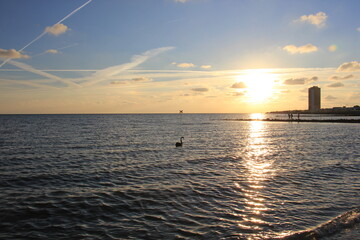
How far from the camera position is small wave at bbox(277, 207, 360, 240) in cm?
846

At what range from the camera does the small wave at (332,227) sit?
8462 mm

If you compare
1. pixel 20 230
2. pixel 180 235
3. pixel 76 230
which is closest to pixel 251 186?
pixel 180 235

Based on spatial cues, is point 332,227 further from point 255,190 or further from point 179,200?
point 179,200

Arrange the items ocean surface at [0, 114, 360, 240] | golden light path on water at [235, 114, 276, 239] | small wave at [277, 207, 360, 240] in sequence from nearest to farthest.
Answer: small wave at [277, 207, 360, 240] < ocean surface at [0, 114, 360, 240] < golden light path on water at [235, 114, 276, 239]

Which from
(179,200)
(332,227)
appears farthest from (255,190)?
(332,227)

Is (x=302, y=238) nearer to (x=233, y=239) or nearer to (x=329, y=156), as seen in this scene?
(x=233, y=239)

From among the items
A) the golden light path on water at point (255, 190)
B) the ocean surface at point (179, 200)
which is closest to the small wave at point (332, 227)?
the ocean surface at point (179, 200)

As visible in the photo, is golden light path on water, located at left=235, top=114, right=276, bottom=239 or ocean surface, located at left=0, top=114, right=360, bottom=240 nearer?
ocean surface, located at left=0, top=114, right=360, bottom=240

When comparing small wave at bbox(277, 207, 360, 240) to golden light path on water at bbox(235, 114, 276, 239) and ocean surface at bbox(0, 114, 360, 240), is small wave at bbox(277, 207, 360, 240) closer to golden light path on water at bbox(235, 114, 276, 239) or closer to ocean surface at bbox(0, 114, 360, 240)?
ocean surface at bbox(0, 114, 360, 240)

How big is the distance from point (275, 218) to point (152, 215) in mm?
4827

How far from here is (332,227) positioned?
8.95 m

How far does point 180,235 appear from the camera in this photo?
8766 mm

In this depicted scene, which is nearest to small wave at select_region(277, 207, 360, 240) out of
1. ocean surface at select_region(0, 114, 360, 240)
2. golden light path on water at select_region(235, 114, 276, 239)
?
ocean surface at select_region(0, 114, 360, 240)

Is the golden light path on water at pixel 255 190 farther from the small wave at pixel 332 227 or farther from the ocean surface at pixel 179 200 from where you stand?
the small wave at pixel 332 227
